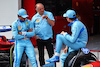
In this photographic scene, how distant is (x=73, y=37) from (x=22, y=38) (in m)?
1.13

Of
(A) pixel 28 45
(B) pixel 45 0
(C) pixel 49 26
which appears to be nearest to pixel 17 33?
(A) pixel 28 45

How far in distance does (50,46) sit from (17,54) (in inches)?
36.4

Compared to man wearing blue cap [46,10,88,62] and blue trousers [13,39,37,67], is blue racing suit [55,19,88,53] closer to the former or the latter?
man wearing blue cap [46,10,88,62]

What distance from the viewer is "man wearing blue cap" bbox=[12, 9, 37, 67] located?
Answer: 16.2 feet

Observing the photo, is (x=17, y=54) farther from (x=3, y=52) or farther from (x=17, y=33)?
(x=3, y=52)

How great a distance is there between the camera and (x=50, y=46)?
18.2 ft

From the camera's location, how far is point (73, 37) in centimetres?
445

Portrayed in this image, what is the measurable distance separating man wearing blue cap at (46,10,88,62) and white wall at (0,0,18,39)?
5263mm

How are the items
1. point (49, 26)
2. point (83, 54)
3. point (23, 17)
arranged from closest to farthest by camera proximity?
point (83, 54)
point (23, 17)
point (49, 26)

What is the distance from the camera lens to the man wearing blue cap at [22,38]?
4.93 meters


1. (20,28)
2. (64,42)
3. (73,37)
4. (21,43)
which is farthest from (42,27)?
(73,37)

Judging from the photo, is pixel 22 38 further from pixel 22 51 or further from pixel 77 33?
pixel 77 33

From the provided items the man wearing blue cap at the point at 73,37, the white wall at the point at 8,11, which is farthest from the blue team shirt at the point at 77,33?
the white wall at the point at 8,11

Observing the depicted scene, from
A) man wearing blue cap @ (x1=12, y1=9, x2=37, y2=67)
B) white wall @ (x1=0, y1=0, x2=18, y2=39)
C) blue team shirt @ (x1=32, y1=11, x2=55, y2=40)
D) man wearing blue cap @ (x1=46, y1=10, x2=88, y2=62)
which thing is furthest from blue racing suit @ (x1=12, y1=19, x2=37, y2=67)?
white wall @ (x1=0, y1=0, x2=18, y2=39)
